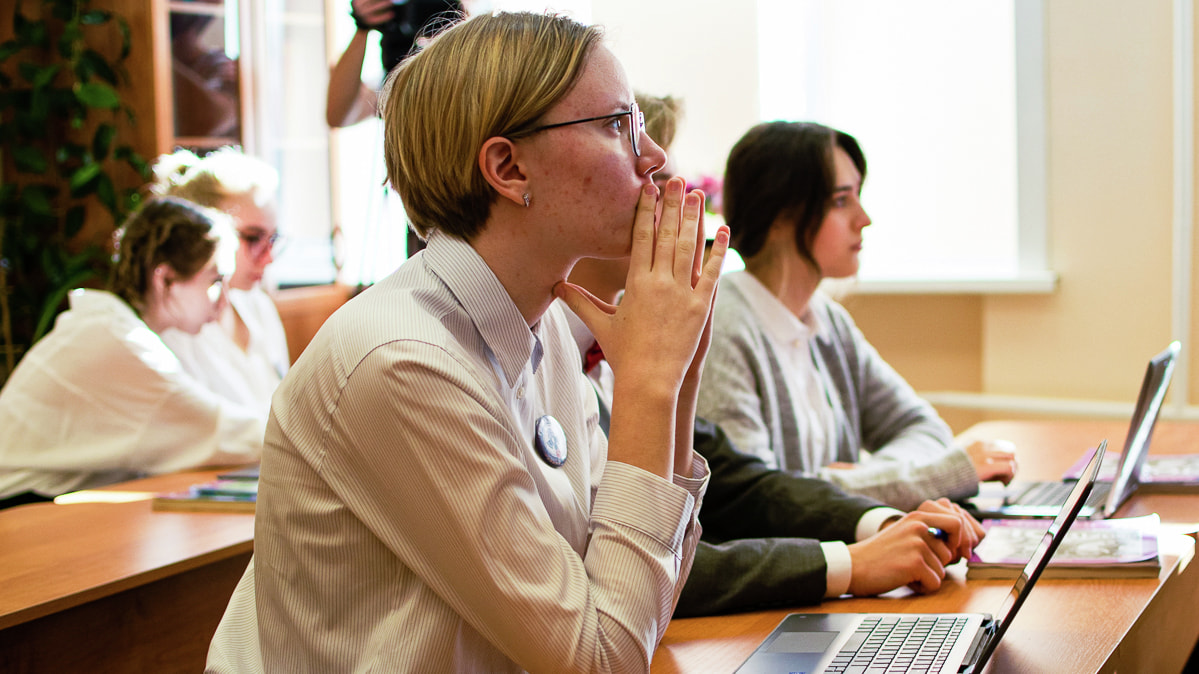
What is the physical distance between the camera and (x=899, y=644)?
117 centimetres

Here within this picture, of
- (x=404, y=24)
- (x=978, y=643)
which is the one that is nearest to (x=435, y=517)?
(x=978, y=643)

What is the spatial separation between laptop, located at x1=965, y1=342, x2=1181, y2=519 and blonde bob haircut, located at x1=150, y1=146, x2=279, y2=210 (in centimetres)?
217

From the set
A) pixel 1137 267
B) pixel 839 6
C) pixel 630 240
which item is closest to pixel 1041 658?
pixel 630 240

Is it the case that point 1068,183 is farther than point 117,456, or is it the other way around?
point 1068,183

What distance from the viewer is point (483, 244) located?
108 centimetres

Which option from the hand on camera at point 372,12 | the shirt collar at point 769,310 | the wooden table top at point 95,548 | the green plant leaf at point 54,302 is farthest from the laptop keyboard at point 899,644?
the green plant leaf at point 54,302

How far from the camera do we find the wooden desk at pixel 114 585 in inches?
59.2

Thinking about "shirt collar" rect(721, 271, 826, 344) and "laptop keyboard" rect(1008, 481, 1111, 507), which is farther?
"shirt collar" rect(721, 271, 826, 344)

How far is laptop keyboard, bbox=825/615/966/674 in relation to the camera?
1.10m

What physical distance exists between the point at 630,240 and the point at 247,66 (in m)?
3.78

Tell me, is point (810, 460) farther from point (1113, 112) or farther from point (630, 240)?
point (1113, 112)

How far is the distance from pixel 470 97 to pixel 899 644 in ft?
2.33

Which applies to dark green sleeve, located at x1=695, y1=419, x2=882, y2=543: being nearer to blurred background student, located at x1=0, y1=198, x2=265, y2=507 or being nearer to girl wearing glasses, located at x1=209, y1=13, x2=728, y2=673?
girl wearing glasses, located at x1=209, y1=13, x2=728, y2=673

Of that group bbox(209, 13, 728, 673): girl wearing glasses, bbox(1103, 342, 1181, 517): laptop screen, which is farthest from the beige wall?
bbox(209, 13, 728, 673): girl wearing glasses
